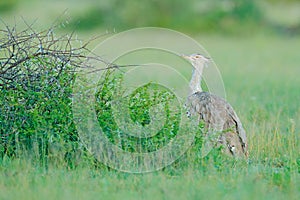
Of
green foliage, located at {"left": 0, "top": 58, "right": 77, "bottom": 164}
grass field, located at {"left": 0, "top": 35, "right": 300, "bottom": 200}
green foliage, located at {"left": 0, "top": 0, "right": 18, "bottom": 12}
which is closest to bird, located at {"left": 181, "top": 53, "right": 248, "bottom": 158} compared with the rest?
grass field, located at {"left": 0, "top": 35, "right": 300, "bottom": 200}

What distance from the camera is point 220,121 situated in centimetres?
746

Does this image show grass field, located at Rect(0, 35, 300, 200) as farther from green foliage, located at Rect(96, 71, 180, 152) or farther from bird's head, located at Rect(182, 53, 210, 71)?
bird's head, located at Rect(182, 53, 210, 71)

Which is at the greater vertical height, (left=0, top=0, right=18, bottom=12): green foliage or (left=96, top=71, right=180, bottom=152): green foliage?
(left=0, top=0, right=18, bottom=12): green foliage

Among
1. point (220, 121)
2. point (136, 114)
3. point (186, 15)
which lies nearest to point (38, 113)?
point (136, 114)

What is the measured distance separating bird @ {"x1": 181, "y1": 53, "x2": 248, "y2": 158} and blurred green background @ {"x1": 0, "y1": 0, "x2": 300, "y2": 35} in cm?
2121

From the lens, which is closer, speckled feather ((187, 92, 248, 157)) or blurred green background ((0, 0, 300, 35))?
speckled feather ((187, 92, 248, 157))

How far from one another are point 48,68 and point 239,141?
216cm

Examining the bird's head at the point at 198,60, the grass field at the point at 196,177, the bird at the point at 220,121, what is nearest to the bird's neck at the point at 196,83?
the bird's head at the point at 198,60

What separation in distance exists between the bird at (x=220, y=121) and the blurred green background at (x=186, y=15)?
835 inches

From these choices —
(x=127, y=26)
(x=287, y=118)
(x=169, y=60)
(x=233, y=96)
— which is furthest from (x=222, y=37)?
(x=287, y=118)

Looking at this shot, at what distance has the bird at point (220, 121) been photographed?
287 inches

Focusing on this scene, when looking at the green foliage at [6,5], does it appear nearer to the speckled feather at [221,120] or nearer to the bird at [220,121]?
the bird at [220,121]

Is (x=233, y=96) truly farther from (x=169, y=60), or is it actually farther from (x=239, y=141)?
(x=169, y=60)

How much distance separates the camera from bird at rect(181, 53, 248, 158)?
7.30 meters
